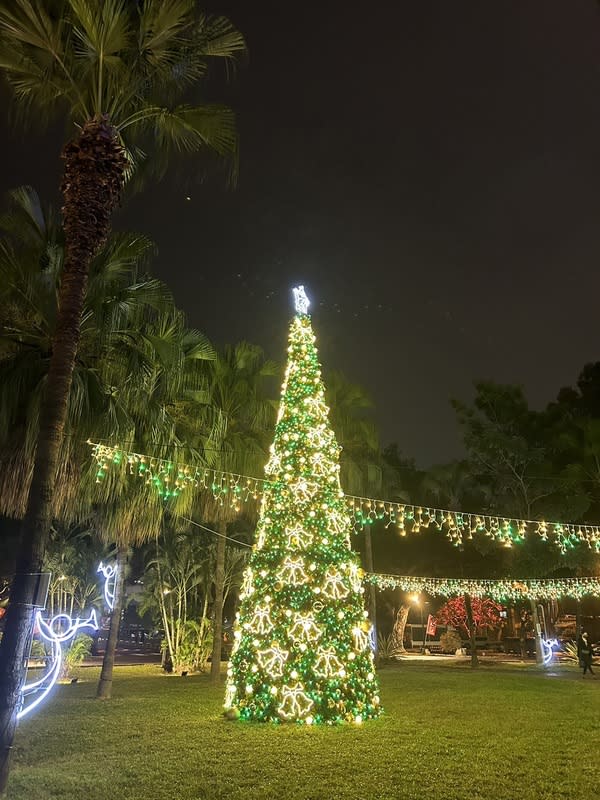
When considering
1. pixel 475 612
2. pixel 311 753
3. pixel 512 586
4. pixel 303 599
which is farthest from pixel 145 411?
pixel 475 612

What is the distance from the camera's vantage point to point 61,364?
637 cm

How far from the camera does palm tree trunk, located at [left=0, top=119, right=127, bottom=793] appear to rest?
17.6ft

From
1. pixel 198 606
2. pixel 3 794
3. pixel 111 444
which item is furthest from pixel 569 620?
pixel 3 794

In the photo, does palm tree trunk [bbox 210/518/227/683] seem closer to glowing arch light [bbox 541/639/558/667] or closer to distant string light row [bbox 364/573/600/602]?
distant string light row [bbox 364/573/600/602]

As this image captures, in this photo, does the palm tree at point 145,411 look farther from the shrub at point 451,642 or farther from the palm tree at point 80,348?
the shrub at point 451,642

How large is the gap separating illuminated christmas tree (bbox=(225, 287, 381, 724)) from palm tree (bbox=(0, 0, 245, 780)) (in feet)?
13.6

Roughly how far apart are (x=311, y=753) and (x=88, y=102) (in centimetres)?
861

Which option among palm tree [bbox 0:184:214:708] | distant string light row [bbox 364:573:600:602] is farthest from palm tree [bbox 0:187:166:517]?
distant string light row [bbox 364:573:600:602]

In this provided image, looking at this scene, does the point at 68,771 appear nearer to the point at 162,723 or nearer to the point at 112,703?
the point at 162,723

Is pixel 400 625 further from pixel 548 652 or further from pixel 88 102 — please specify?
pixel 88 102

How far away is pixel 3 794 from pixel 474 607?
3020cm

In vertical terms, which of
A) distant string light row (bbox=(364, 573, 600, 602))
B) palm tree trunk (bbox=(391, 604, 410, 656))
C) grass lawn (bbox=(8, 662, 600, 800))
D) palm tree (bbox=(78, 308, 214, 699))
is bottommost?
grass lawn (bbox=(8, 662, 600, 800))

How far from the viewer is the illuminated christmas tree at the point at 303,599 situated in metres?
8.38

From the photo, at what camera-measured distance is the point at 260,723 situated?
27.5 feet
